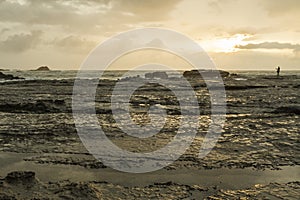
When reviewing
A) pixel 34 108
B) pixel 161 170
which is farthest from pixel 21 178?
pixel 34 108

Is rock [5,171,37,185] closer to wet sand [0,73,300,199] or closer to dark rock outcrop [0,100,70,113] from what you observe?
wet sand [0,73,300,199]

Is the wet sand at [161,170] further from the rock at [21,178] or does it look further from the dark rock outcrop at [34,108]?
the dark rock outcrop at [34,108]

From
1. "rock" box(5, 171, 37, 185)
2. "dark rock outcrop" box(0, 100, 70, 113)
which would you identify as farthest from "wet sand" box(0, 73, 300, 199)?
"dark rock outcrop" box(0, 100, 70, 113)

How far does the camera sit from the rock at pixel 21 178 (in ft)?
21.4

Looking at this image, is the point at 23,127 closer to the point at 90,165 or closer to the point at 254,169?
the point at 90,165

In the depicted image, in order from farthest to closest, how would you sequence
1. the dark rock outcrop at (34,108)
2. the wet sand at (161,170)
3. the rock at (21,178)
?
the dark rock outcrop at (34,108) < the rock at (21,178) < the wet sand at (161,170)

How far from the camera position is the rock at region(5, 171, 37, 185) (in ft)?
A: 21.4

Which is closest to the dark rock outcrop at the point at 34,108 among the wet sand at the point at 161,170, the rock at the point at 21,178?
the wet sand at the point at 161,170

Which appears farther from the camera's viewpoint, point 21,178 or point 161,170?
point 161,170

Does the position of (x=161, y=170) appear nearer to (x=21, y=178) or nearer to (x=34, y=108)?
(x=21, y=178)

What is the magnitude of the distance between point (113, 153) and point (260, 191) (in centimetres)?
453

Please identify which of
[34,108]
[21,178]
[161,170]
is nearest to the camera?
[21,178]

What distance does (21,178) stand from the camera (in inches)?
262

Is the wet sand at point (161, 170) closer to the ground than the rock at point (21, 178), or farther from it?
closer to the ground
